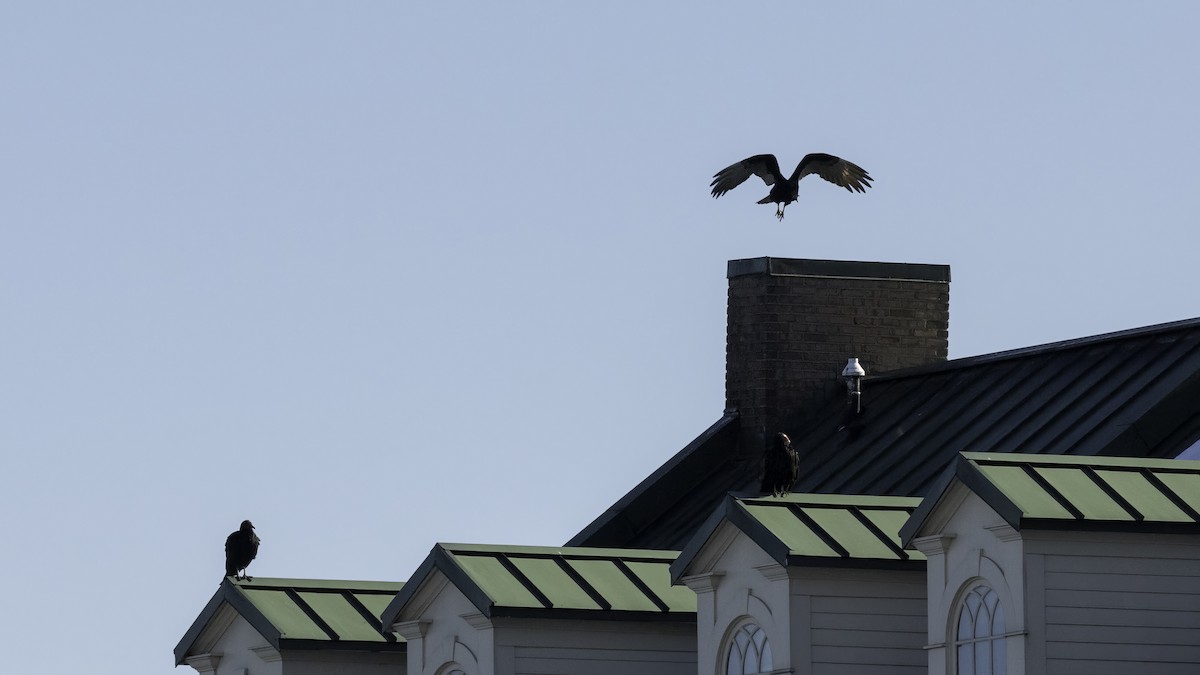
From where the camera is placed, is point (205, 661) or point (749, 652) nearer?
point (749, 652)

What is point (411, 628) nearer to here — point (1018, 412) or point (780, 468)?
point (780, 468)

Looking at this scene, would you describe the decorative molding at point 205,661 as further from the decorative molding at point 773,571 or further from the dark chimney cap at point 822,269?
the dark chimney cap at point 822,269

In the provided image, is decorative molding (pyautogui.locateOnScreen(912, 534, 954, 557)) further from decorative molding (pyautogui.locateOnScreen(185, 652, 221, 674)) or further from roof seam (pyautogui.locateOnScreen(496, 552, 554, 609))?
decorative molding (pyautogui.locateOnScreen(185, 652, 221, 674))

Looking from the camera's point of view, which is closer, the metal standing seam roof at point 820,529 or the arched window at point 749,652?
the metal standing seam roof at point 820,529

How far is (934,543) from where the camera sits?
2920cm

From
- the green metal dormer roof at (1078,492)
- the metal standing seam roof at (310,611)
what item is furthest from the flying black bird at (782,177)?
the green metal dormer roof at (1078,492)

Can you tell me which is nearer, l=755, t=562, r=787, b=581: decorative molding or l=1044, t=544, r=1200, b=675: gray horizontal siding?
l=1044, t=544, r=1200, b=675: gray horizontal siding

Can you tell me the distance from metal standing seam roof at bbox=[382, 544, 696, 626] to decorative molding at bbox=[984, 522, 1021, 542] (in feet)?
20.2

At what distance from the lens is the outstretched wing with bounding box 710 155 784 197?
43.0 meters

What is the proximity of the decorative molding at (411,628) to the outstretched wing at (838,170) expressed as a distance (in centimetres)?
1111

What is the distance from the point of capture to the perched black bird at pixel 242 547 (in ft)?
121

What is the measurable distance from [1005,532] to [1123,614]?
1.39 m

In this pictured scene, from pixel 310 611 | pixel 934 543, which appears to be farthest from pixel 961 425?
pixel 934 543

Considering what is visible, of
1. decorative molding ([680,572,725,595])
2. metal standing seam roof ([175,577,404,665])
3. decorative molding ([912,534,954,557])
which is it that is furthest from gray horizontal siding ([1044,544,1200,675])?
metal standing seam roof ([175,577,404,665])
